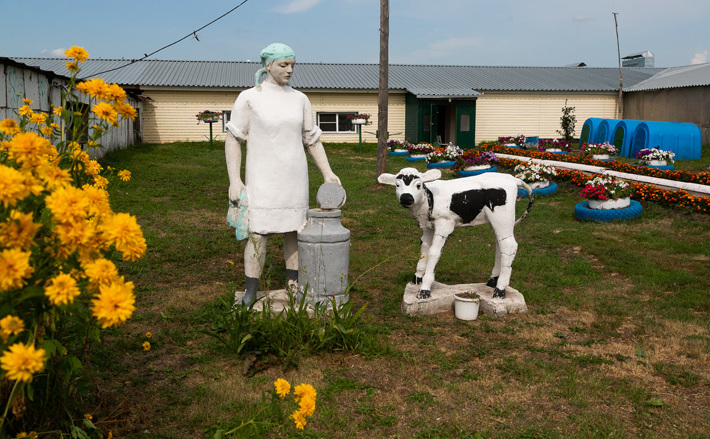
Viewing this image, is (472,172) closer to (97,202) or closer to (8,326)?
(97,202)

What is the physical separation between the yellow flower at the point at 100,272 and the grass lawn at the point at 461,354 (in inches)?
47.3

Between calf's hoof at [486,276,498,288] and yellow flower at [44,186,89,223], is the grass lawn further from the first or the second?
yellow flower at [44,186,89,223]

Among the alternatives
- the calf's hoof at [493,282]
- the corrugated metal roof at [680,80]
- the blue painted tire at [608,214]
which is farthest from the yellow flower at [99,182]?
the corrugated metal roof at [680,80]

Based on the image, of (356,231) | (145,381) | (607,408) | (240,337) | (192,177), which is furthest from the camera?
(192,177)

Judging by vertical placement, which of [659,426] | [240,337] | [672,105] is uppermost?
[672,105]

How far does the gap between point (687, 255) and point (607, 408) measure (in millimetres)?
4600

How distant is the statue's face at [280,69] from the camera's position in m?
4.48

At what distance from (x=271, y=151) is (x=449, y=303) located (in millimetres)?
2088

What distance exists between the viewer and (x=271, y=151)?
4539 mm

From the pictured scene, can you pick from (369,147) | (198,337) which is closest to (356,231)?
(198,337)

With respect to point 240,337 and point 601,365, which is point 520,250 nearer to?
point 601,365

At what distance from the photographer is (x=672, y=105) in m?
22.0

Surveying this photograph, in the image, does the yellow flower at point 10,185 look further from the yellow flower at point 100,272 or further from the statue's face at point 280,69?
the statue's face at point 280,69

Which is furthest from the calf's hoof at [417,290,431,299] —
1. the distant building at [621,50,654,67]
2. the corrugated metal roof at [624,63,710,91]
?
the distant building at [621,50,654,67]
